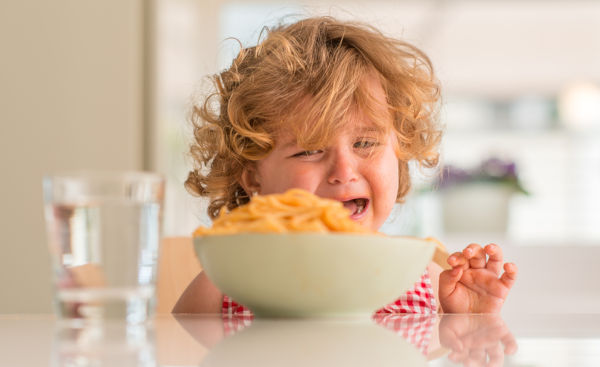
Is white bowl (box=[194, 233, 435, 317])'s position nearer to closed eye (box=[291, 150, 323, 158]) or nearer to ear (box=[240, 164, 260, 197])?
closed eye (box=[291, 150, 323, 158])

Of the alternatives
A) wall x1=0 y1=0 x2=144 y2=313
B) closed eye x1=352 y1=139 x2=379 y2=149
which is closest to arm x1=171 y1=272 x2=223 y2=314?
closed eye x1=352 y1=139 x2=379 y2=149

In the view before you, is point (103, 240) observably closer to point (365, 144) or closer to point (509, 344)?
point (509, 344)

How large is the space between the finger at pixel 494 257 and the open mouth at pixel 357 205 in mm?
377

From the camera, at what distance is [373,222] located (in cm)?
143

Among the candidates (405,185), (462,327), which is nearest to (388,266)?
(462,327)

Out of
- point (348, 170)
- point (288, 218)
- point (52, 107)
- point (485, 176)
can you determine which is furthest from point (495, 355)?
point (52, 107)

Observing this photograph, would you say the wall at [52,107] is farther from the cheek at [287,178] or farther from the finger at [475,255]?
the finger at [475,255]

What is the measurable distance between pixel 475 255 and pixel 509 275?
7 centimetres

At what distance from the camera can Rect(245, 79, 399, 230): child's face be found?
1.32m

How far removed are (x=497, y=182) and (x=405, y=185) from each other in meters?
0.86

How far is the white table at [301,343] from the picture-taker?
0.41m

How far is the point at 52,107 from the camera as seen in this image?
2.45 meters

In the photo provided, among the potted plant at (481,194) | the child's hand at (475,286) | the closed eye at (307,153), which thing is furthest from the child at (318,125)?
the potted plant at (481,194)

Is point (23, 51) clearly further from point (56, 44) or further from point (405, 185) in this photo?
point (405, 185)
